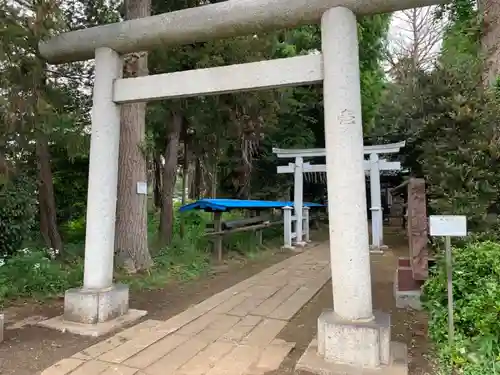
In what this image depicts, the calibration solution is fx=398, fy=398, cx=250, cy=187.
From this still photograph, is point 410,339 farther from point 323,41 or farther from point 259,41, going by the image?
point 259,41

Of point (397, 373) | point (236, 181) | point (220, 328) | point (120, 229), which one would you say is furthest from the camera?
point (236, 181)

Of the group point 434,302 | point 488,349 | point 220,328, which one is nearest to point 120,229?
point 220,328

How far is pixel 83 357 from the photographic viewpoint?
331 centimetres

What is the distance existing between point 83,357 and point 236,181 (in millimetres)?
12651

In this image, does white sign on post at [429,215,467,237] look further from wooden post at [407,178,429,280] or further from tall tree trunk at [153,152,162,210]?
tall tree trunk at [153,152,162,210]

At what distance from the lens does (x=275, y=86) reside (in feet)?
12.0

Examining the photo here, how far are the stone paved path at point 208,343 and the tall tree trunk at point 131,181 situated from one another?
1.90m

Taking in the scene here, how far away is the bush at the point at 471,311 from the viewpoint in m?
3.04

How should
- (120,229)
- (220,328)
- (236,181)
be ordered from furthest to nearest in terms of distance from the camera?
(236,181) < (120,229) < (220,328)

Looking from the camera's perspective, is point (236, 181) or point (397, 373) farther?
point (236, 181)

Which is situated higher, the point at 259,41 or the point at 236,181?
the point at 259,41

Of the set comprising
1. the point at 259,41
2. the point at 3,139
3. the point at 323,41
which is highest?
the point at 259,41

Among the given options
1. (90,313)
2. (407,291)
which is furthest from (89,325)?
(407,291)

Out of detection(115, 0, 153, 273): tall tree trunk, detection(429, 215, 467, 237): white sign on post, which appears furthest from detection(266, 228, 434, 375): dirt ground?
detection(115, 0, 153, 273): tall tree trunk
